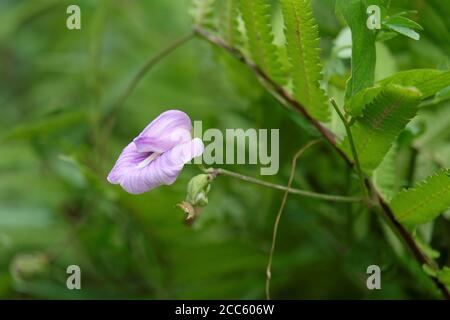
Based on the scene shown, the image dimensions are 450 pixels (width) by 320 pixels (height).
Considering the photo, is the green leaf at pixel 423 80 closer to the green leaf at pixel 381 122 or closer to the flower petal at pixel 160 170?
the green leaf at pixel 381 122

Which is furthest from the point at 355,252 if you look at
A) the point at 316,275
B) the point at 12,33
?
the point at 12,33

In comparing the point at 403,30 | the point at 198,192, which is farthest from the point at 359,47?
the point at 198,192

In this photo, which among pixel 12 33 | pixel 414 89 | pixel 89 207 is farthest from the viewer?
pixel 12 33

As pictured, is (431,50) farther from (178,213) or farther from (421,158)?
(178,213)

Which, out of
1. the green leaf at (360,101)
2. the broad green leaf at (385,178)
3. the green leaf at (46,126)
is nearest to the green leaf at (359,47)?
the green leaf at (360,101)

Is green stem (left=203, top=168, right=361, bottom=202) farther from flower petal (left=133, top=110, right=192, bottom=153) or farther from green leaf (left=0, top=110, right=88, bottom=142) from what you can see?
green leaf (left=0, top=110, right=88, bottom=142)

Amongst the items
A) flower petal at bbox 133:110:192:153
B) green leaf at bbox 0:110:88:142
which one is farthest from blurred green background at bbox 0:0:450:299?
flower petal at bbox 133:110:192:153

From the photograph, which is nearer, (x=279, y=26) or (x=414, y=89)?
(x=414, y=89)
